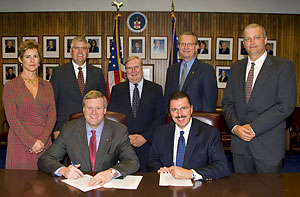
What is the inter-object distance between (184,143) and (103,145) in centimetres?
70

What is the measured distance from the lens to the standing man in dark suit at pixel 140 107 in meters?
3.56

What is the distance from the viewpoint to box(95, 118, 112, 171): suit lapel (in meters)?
2.51

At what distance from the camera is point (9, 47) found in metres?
7.13

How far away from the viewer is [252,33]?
2.84 metres

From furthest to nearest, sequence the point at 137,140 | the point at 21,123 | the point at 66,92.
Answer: the point at 66,92, the point at 137,140, the point at 21,123

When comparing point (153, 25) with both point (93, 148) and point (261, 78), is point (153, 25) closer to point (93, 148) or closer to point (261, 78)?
point (261, 78)

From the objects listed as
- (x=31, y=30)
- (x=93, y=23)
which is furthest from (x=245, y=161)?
(x=31, y=30)

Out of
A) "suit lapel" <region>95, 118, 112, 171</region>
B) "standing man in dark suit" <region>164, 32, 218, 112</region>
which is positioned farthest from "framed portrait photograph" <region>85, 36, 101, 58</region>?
"suit lapel" <region>95, 118, 112, 171</region>

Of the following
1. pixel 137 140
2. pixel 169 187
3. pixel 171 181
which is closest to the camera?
pixel 169 187

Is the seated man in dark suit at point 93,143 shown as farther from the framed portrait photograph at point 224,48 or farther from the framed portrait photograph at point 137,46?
the framed portrait photograph at point 224,48

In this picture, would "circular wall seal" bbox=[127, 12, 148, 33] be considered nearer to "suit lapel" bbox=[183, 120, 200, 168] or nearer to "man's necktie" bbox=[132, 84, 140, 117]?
"man's necktie" bbox=[132, 84, 140, 117]

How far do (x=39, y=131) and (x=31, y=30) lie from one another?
4.67 metres

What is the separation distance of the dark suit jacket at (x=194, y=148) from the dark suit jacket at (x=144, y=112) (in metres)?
0.86

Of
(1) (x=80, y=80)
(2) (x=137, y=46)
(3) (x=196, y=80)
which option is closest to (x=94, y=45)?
(2) (x=137, y=46)
